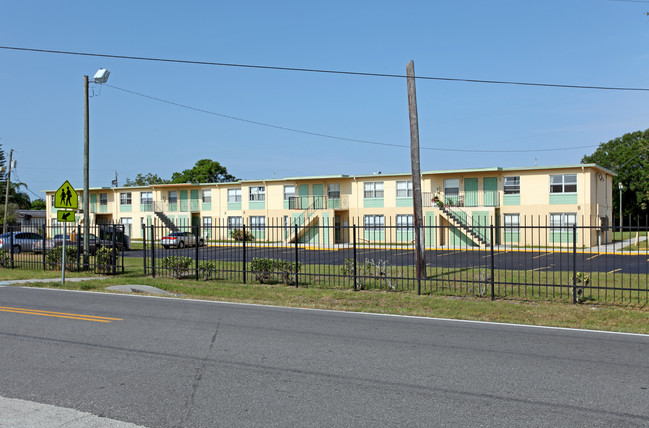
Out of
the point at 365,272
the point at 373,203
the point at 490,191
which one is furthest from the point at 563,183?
the point at 365,272

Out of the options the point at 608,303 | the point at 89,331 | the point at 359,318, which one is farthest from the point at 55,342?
the point at 608,303

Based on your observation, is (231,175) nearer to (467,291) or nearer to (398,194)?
(398,194)

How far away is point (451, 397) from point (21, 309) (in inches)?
412

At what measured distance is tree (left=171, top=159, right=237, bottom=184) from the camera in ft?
277

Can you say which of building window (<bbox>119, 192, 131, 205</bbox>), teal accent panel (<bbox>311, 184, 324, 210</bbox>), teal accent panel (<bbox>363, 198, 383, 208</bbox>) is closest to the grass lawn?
teal accent panel (<bbox>363, 198, 383, 208</bbox>)

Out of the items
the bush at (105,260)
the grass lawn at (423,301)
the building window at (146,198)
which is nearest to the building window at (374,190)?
the building window at (146,198)

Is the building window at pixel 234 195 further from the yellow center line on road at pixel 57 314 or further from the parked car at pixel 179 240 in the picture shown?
the yellow center line on road at pixel 57 314

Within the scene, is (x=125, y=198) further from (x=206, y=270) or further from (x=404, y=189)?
(x=206, y=270)

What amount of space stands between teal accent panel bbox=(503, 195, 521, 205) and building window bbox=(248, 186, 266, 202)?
20830mm

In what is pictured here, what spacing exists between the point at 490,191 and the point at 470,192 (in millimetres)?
1458

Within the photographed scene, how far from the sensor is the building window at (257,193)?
49281mm

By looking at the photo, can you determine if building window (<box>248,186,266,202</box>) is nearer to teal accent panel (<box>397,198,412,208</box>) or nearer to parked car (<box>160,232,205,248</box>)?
parked car (<box>160,232,205,248</box>)

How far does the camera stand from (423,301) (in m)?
13.7

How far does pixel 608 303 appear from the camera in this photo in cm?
1312
